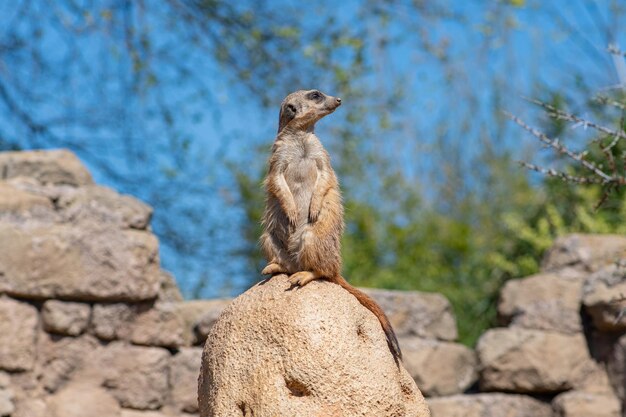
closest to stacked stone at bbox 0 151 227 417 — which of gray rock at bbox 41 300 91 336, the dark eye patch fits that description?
gray rock at bbox 41 300 91 336

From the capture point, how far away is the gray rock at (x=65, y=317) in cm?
644

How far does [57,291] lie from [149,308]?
641mm

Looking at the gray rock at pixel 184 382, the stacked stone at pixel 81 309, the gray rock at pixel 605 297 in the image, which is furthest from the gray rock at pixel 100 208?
the gray rock at pixel 605 297

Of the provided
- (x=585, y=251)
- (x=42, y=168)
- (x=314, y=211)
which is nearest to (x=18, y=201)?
(x=42, y=168)

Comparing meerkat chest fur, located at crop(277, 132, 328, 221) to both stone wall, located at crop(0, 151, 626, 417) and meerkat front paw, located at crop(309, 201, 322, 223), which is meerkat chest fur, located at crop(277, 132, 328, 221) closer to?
meerkat front paw, located at crop(309, 201, 322, 223)

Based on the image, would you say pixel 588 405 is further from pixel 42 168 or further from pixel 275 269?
pixel 42 168

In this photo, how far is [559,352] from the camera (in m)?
7.36

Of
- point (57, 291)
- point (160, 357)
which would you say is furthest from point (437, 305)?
point (57, 291)

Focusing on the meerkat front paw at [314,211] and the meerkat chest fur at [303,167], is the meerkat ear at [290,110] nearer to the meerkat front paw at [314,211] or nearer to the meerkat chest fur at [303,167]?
the meerkat chest fur at [303,167]

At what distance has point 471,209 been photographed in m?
13.9

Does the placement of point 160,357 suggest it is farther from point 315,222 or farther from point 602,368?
point 602,368

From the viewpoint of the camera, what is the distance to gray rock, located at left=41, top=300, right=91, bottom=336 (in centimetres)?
644

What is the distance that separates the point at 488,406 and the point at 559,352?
26.7 inches

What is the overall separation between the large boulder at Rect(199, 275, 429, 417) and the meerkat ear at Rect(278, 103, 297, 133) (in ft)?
2.67
